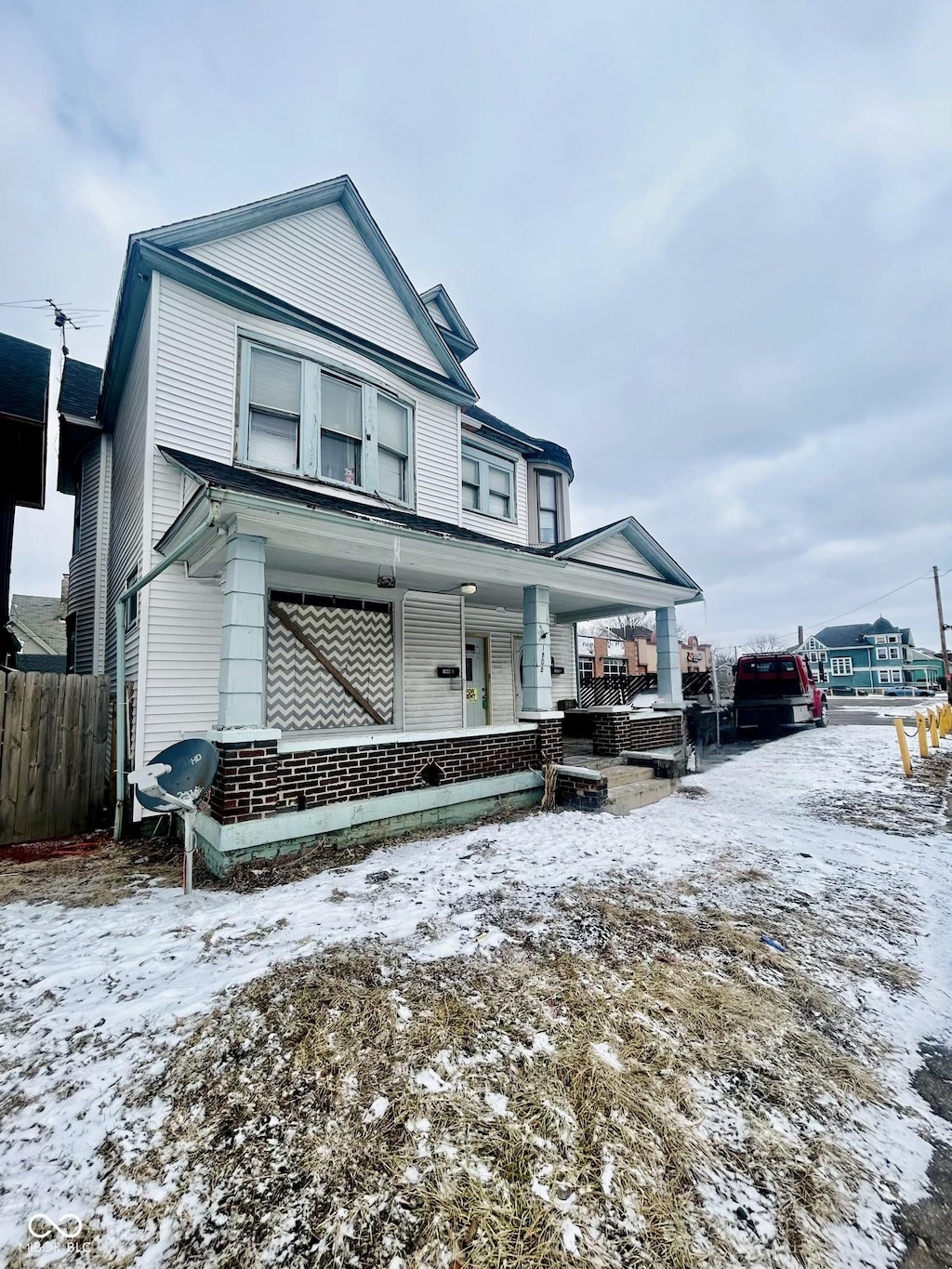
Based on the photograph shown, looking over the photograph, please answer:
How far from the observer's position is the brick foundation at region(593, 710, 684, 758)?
28.9ft

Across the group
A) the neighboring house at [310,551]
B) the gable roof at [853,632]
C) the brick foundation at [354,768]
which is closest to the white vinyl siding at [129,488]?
the neighboring house at [310,551]

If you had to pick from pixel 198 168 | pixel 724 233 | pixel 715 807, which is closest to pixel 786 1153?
pixel 715 807

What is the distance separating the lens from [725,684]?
23.5 metres

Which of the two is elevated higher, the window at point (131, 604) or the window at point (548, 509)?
the window at point (548, 509)

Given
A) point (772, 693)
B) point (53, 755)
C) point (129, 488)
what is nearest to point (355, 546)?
point (129, 488)

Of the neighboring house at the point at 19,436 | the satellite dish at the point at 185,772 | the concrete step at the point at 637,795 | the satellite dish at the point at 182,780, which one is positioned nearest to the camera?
the satellite dish at the point at 182,780

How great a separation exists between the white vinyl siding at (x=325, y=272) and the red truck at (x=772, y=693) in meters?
13.8

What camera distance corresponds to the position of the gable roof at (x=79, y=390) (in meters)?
9.60

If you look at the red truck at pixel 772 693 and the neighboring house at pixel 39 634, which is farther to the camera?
the neighboring house at pixel 39 634

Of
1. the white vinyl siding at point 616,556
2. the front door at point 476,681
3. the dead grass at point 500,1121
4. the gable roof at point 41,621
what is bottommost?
the dead grass at point 500,1121

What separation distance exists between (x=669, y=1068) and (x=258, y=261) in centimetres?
1033

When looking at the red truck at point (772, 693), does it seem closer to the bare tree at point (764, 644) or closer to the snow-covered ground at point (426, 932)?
the snow-covered ground at point (426, 932)

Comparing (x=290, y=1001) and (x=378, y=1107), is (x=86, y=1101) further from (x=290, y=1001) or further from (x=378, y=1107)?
(x=378, y=1107)

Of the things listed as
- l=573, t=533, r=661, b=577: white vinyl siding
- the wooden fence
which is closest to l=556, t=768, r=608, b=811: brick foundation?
l=573, t=533, r=661, b=577: white vinyl siding
